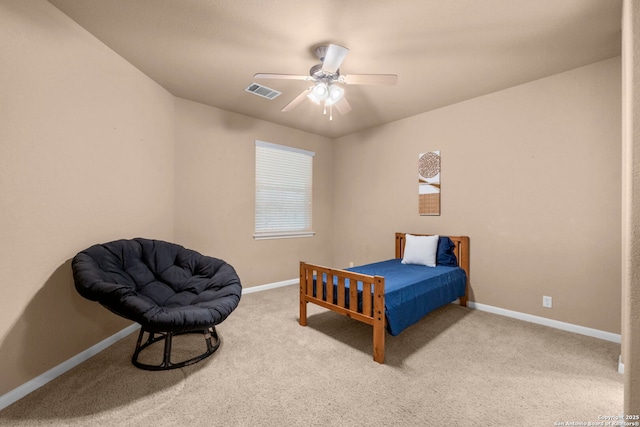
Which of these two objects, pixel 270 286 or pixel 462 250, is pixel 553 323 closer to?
pixel 462 250

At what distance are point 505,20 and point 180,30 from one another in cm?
234

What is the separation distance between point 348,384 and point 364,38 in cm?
250

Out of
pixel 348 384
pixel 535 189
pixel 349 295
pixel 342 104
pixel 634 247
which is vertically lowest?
→ pixel 348 384

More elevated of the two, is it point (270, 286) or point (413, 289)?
point (413, 289)

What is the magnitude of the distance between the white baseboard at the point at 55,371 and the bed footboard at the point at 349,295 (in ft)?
5.34

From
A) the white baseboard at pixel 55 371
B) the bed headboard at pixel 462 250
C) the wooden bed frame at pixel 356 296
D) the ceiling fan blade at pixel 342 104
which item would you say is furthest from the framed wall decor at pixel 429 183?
the white baseboard at pixel 55 371

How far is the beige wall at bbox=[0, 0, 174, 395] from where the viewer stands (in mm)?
1627

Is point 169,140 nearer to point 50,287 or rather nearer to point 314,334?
point 50,287

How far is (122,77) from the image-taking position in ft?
8.05

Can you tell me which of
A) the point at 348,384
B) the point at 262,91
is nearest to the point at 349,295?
the point at 348,384

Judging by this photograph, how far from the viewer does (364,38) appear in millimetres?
2162

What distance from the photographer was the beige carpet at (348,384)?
153 cm

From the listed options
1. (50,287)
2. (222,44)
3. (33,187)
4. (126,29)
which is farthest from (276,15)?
(50,287)

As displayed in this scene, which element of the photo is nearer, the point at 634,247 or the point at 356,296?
the point at 634,247
